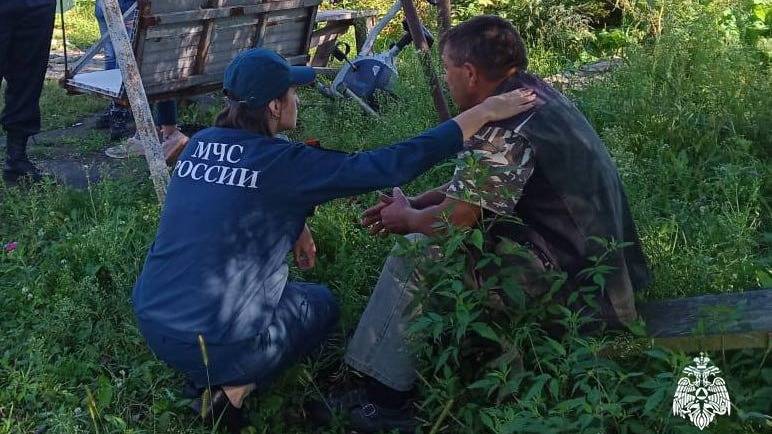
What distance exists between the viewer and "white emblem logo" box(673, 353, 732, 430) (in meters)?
2.56

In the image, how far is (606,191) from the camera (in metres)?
3.22

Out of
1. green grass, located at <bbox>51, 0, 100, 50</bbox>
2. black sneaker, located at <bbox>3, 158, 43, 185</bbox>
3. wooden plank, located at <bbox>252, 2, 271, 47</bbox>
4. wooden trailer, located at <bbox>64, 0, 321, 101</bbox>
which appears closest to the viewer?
wooden trailer, located at <bbox>64, 0, 321, 101</bbox>

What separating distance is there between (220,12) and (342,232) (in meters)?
2.23

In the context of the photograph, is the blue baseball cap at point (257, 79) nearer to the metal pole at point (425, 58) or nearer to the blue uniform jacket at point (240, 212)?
the blue uniform jacket at point (240, 212)

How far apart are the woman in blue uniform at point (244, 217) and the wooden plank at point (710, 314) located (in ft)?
3.21

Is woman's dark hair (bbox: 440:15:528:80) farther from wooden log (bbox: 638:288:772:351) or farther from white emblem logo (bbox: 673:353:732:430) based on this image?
white emblem logo (bbox: 673:353:732:430)

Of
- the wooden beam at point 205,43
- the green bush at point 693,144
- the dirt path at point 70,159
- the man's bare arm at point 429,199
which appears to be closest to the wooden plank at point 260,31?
the wooden beam at point 205,43

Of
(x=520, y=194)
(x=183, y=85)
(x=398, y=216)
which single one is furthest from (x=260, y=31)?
(x=520, y=194)

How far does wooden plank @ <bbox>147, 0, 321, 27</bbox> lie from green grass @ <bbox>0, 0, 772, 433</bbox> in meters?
0.87

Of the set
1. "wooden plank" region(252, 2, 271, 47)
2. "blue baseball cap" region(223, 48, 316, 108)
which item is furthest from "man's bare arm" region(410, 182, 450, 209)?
"wooden plank" region(252, 2, 271, 47)

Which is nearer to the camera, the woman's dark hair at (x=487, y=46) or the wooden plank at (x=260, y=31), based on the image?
the woman's dark hair at (x=487, y=46)

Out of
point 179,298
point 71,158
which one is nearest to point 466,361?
point 179,298

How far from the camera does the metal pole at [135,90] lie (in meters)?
4.60

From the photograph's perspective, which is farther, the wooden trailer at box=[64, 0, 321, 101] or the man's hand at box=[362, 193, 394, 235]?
the wooden trailer at box=[64, 0, 321, 101]
